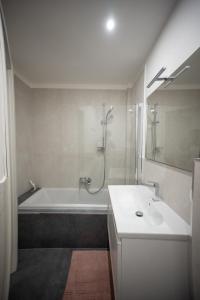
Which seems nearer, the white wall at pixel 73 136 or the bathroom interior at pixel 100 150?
the bathroom interior at pixel 100 150

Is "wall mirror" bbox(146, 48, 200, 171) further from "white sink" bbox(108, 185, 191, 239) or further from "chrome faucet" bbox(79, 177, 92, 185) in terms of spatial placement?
"chrome faucet" bbox(79, 177, 92, 185)

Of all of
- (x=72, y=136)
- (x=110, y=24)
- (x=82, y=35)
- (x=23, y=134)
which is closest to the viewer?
(x=110, y=24)

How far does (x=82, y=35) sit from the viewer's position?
141cm

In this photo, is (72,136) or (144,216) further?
(72,136)

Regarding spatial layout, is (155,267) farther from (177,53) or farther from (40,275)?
(177,53)

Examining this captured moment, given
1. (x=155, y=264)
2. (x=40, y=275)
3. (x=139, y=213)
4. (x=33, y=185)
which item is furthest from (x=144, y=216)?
(x=33, y=185)

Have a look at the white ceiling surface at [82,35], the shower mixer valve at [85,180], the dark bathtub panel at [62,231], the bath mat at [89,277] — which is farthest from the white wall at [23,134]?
the bath mat at [89,277]

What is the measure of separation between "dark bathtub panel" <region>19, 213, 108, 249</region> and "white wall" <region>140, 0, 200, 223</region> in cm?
97

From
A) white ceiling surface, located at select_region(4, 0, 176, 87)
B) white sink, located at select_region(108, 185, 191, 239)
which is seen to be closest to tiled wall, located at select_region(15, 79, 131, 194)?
white ceiling surface, located at select_region(4, 0, 176, 87)

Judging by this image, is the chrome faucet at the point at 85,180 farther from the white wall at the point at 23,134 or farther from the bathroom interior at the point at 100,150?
the white wall at the point at 23,134

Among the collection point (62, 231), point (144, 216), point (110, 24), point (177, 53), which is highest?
point (110, 24)

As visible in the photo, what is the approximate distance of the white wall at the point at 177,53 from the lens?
902 millimetres

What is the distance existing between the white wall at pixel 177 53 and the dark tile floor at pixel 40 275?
4.36ft

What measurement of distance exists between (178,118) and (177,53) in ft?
1.61
